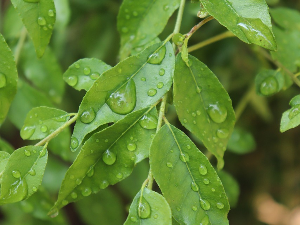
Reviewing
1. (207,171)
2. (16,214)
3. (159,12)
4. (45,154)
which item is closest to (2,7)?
(16,214)

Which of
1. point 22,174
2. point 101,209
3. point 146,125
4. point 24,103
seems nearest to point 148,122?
point 146,125

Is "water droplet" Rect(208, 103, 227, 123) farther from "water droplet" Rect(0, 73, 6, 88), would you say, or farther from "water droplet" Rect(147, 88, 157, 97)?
"water droplet" Rect(0, 73, 6, 88)

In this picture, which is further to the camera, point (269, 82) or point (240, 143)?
point (240, 143)

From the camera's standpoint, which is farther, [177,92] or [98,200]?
[98,200]

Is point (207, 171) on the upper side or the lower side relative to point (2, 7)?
upper

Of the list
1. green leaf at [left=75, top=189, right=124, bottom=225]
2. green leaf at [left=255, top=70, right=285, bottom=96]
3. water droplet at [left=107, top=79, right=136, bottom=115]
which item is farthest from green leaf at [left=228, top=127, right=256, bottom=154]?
water droplet at [left=107, top=79, right=136, bottom=115]

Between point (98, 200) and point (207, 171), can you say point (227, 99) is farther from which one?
point (98, 200)

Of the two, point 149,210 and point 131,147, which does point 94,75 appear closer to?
point 131,147
